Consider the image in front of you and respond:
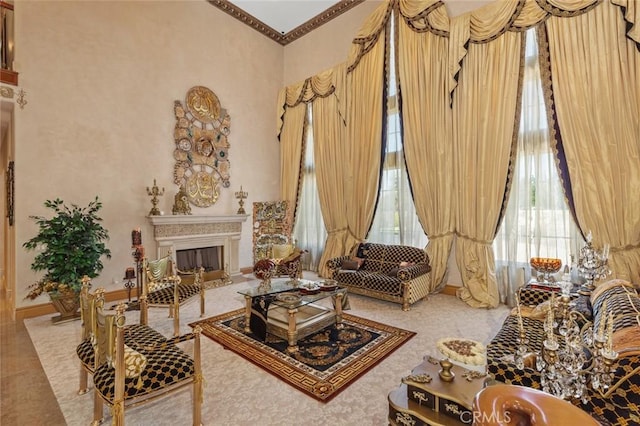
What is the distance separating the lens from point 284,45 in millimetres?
8016

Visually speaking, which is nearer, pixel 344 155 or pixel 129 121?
pixel 129 121

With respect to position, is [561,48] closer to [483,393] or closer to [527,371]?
[527,371]

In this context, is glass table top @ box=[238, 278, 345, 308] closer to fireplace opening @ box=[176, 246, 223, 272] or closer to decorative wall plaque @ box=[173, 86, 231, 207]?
fireplace opening @ box=[176, 246, 223, 272]

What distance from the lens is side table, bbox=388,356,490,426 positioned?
169 centimetres

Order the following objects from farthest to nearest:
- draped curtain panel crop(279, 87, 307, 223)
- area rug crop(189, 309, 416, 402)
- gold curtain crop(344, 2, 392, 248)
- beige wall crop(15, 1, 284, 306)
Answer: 1. draped curtain panel crop(279, 87, 307, 223)
2. gold curtain crop(344, 2, 392, 248)
3. beige wall crop(15, 1, 284, 306)
4. area rug crop(189, 309, 416, 402)

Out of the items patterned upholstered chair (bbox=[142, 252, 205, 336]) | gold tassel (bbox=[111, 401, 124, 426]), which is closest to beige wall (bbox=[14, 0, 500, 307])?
patterned upholstered chair (bbox=[142, 252, 205, 336])

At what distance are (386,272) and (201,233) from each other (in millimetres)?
3789

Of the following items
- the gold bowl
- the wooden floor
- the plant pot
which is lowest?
the wooden floor

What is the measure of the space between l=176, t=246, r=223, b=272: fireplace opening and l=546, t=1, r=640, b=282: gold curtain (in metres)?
6.40

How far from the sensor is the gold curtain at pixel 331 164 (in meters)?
6.56

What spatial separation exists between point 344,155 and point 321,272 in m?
2.63

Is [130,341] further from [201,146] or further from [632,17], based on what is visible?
[632,17]

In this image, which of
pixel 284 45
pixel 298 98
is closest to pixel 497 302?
pixel 298 98

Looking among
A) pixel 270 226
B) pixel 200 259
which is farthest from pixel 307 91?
pixel 200 259
